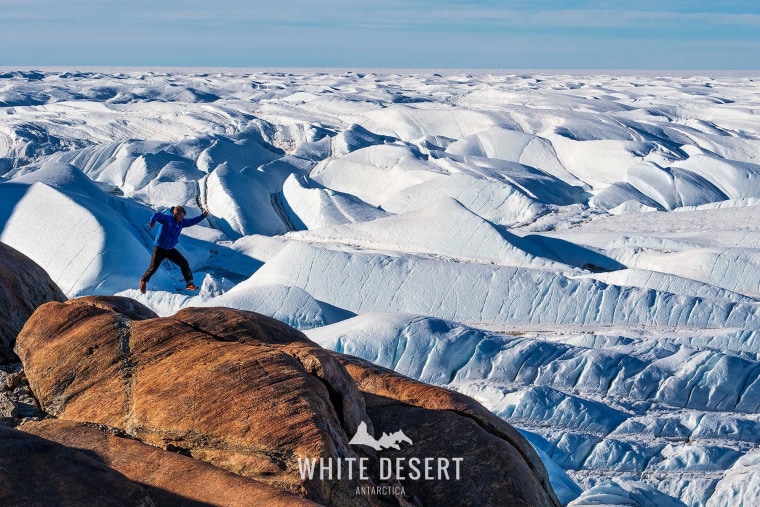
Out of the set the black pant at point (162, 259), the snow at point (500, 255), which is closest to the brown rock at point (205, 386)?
the black pant at point (162, 259)

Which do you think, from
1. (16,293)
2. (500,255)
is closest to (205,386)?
(16,293)

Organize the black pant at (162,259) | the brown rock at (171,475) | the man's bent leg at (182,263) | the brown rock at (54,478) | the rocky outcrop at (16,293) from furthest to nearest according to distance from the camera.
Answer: the man's bent leg at (182,263)
the black pant at (162,259)
the rocky outcrop at (16,293)
the brown rock at (171,475)
the brown rock at (54,478)

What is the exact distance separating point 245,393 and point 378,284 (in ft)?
29.1

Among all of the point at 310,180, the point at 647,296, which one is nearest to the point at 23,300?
the point at 647,296

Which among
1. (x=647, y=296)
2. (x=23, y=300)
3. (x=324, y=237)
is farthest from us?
(x=324, y=237)

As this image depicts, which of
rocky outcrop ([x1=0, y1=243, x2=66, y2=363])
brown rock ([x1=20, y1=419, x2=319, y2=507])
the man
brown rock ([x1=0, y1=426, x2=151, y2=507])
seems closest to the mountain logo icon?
brown rock ([x1=20, y1=419, x2=319, y2=507])

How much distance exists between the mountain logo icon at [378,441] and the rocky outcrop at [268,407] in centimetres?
1

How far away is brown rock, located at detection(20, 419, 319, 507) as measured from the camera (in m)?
3.20

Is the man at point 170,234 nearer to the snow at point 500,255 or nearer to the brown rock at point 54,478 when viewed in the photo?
the snow at point 500,255

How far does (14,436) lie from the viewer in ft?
10.2

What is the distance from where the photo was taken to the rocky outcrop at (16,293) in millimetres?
4949

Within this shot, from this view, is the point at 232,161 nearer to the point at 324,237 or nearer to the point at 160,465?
the point at 324,237

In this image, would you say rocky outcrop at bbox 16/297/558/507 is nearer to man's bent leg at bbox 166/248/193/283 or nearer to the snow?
the snow

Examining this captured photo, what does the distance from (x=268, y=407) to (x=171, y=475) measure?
1.44 feet
